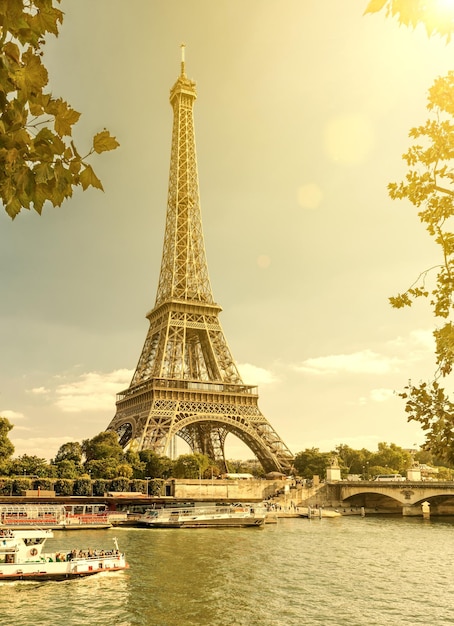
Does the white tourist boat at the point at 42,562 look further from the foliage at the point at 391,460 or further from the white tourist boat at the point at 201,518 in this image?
the foliage at the point at 391,460

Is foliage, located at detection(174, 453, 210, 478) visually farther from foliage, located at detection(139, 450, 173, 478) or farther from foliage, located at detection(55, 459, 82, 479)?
foliage, located at detection(55, 459, 82, 479)

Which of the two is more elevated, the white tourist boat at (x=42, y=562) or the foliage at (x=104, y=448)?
the foliage at (x=104, y=448)

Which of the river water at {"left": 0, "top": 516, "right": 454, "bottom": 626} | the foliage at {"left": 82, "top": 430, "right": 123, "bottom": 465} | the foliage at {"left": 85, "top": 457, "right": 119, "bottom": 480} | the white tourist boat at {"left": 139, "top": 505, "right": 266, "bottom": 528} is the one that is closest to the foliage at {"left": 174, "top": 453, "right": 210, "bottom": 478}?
the foliage at {"left": 82, "top": 430, "right": 123, "bottom": 465}

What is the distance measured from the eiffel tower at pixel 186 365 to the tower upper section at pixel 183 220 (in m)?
0.18

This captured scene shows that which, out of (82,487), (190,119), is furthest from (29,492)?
(190,119)

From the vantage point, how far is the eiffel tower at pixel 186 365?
84125mm

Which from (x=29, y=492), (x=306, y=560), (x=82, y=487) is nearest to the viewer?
(x=306, y=560)

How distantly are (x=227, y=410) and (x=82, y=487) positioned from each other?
24.8m

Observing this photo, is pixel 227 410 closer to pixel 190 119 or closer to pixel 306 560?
pixel 306 560

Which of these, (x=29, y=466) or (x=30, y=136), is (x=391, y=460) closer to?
(x=29, y=466)

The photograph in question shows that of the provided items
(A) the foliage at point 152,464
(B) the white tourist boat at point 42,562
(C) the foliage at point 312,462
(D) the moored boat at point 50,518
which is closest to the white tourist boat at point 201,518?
(D) the moored boat at point 50,518

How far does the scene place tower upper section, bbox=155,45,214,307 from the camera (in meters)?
101

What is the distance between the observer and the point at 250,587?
2981 cm

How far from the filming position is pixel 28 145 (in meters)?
4.33
